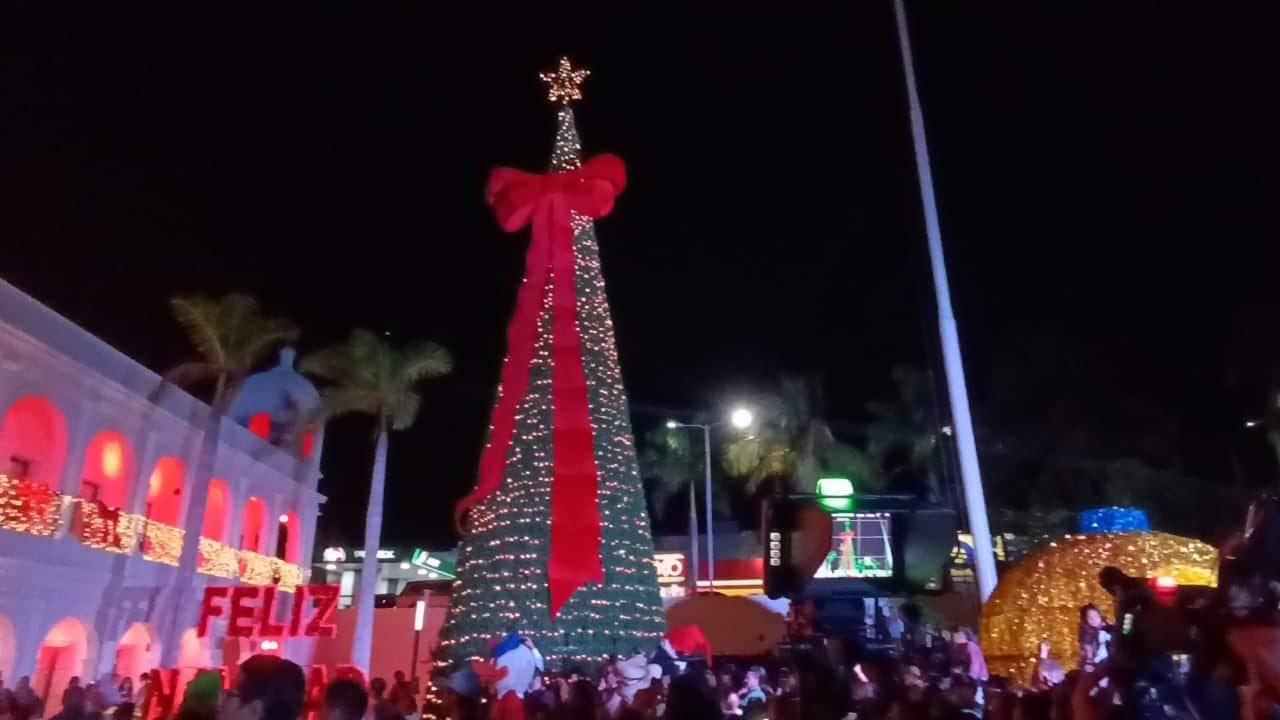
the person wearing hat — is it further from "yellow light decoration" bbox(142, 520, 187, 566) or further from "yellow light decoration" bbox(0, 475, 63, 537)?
"yellow light decoration" bbox(142, 520, 187, 566)

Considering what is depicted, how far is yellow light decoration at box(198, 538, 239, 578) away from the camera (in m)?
23.7

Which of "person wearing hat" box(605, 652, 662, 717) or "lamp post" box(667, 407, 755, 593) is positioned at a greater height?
"lamp post" box(667, 407, 755, 593)

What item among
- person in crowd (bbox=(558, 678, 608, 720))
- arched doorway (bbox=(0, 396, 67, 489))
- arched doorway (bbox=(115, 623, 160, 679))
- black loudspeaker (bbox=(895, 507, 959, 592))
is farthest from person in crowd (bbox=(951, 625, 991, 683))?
arched doorway (bbox=(115, 623, 160, 679))

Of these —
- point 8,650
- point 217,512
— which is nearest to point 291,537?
point 217,512

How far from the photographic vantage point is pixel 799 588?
21.7 feet

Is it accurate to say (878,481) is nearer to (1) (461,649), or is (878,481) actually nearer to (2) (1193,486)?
(2) (1193,486)

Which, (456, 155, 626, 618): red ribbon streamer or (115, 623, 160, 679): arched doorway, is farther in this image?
(115, 623, 160, 679): arched doorway

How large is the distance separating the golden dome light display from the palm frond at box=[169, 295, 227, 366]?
18.9 metres

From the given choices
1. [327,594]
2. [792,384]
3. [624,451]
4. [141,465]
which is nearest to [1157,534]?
[624,451]

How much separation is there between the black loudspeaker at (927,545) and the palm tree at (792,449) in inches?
1173

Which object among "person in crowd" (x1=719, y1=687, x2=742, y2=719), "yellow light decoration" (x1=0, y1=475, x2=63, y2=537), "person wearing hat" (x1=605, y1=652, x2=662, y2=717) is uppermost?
"yellow light decoration" (x1=0, y1=475, x2=63, y2=537)

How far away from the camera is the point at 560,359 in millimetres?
17484

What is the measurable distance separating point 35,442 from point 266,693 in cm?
1740

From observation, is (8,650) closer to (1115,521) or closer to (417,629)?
(417,629)
